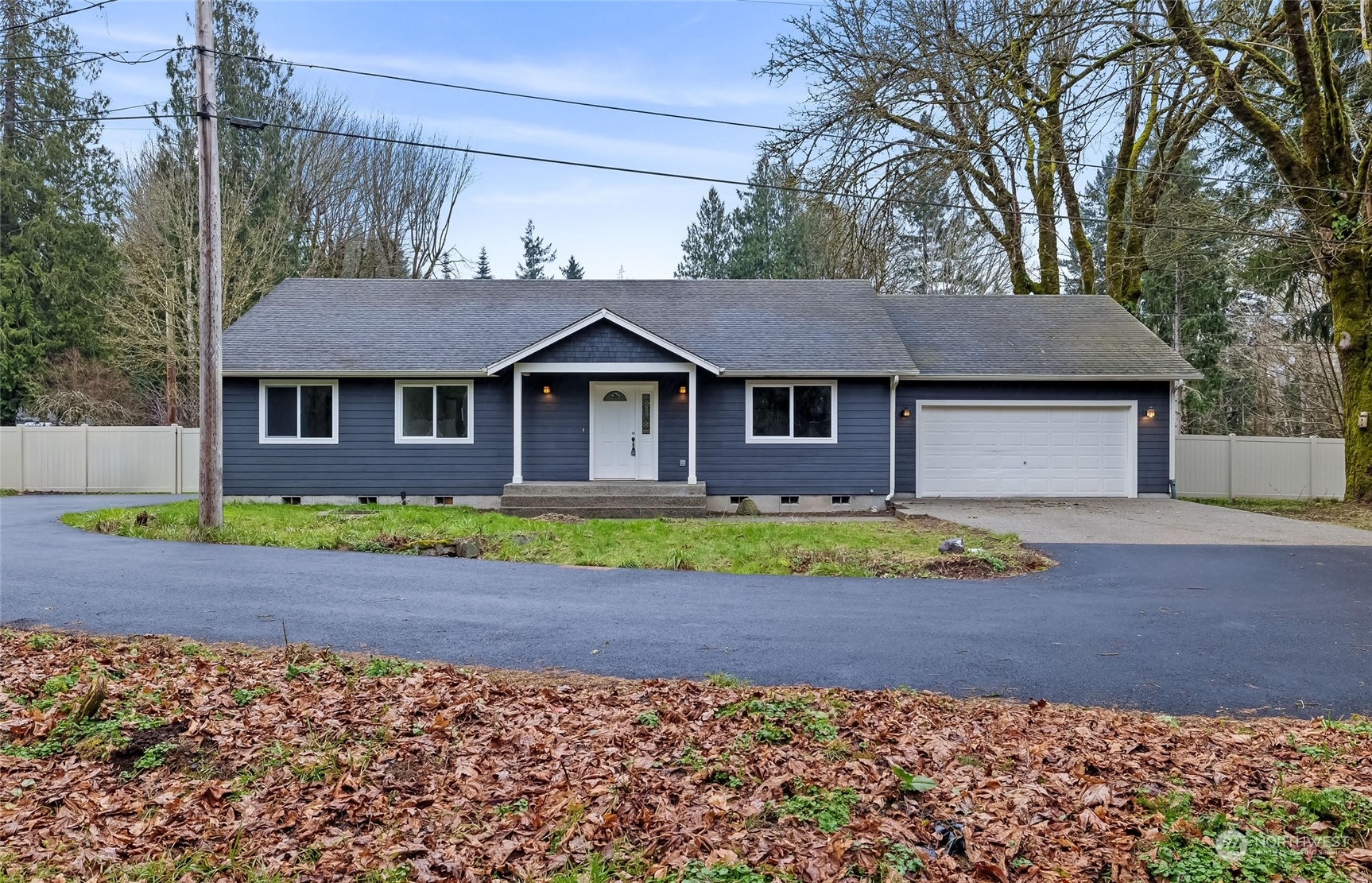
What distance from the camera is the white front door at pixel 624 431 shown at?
1636 cm

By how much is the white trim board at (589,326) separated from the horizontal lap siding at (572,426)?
972 millimetres

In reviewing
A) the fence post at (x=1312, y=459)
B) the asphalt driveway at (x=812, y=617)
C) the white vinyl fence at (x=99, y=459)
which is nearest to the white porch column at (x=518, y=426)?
the asphalt driveway at (x=812, y=617)

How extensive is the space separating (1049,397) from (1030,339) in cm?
164

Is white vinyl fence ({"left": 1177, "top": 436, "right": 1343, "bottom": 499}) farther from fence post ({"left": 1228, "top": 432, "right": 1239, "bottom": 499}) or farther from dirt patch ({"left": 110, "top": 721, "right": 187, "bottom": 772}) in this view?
dirt patch ({"left": 110, "top": 721, "right": 187, "bottom": 772})

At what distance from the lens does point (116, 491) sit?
20891mm

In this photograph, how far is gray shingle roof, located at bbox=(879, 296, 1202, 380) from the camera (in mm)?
16641

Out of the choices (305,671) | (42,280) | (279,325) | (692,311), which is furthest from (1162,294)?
(42,280)

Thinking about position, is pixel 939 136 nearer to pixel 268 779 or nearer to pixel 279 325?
pixel 279 325

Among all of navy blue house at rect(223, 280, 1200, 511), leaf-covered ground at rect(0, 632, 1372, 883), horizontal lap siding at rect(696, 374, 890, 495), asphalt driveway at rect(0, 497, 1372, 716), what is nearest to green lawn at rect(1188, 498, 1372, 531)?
navy blue house at rect(223, 280, 1200, 511)

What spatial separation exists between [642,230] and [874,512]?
26331 mm

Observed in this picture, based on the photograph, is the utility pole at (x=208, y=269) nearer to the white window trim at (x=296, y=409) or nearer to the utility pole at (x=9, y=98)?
the white window trim at (x=296, y=409)

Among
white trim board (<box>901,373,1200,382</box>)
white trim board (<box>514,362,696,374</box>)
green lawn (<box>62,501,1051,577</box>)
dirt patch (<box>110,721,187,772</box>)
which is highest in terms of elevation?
white trim board (<box>514,362,696,374</box>)

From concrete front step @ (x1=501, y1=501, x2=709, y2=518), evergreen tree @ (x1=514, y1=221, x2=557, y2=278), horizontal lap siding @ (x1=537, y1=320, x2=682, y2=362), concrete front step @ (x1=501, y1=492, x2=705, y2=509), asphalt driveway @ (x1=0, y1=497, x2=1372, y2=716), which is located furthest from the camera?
evergreen tree @ (x1=514, y1=221, x2=557, y2=278)

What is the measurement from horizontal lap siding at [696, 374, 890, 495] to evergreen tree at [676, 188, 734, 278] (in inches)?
847
